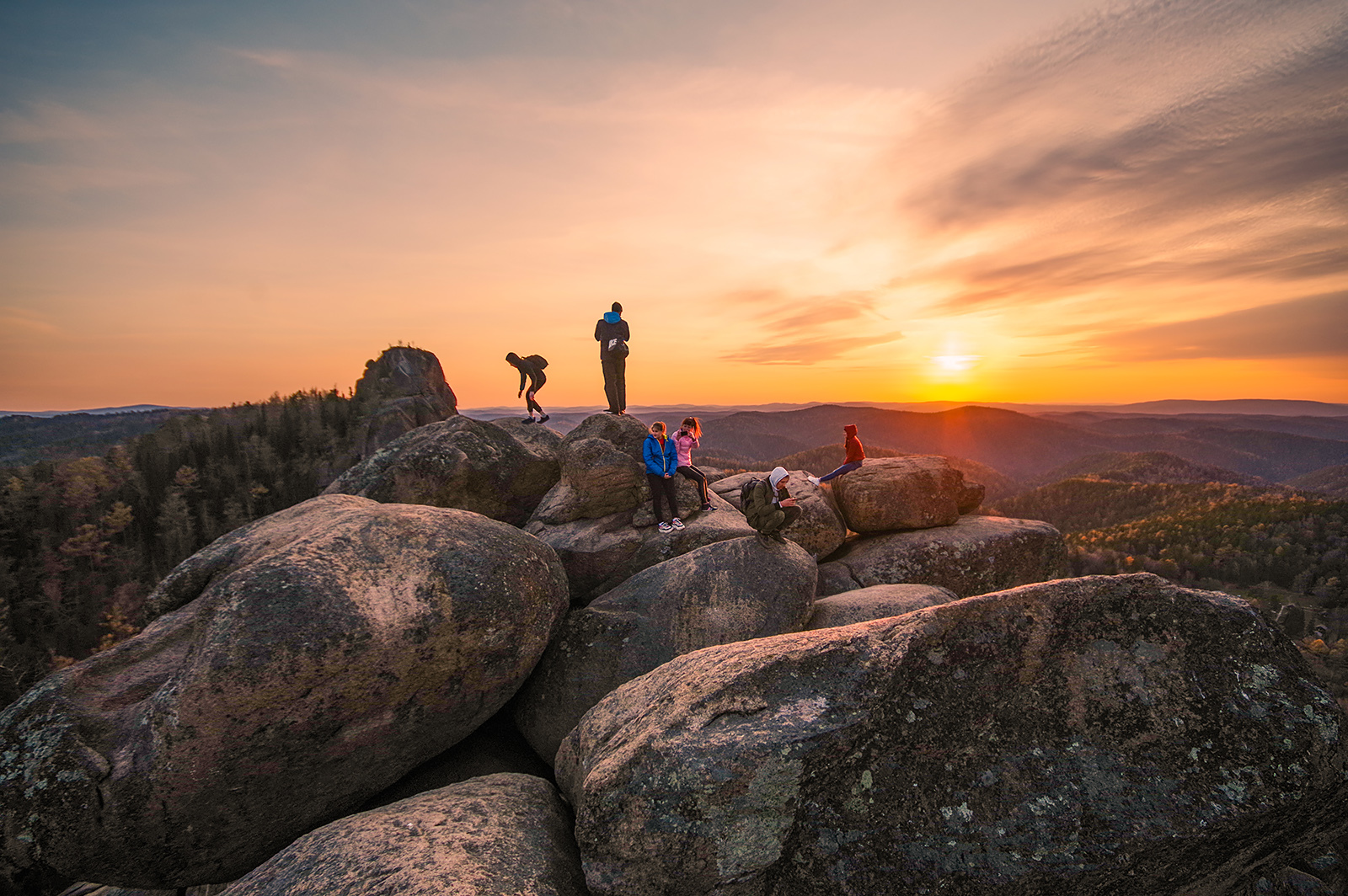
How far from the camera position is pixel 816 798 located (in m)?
4.37

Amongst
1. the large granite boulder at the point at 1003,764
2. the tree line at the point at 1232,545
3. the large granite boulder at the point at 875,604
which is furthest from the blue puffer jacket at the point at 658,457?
the tree line at the point at 1232,545

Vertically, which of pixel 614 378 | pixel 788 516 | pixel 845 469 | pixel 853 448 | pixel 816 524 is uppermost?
pixel 614 378

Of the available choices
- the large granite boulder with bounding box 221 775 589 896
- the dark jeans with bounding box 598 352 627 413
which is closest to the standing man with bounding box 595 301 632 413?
the dark jeans with bounding box 598 352 627 413

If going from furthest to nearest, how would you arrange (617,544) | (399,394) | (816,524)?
1. (399,394)
2. (816,524)
3. (617,544)

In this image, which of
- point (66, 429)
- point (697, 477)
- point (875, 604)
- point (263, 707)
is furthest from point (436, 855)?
point (66, 429)

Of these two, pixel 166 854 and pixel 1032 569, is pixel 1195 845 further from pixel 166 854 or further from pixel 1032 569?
pixel 1032 569

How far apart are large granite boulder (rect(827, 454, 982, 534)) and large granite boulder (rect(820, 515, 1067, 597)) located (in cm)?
41

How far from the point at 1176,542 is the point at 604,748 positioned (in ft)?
355

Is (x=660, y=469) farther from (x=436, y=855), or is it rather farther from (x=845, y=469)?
(x=436, y=855)

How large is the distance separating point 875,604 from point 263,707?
33.4ft

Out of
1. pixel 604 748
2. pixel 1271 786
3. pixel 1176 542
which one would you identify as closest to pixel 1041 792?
pixel 1271 786

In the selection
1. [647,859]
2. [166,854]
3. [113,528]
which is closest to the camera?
[647,859]

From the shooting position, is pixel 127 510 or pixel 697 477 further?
pixel 127 510

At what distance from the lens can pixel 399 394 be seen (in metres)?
59.0
